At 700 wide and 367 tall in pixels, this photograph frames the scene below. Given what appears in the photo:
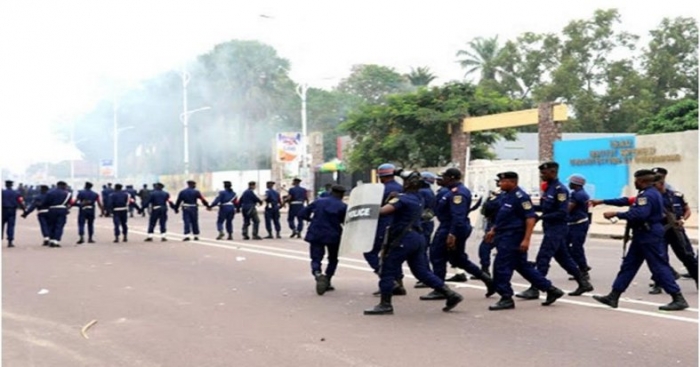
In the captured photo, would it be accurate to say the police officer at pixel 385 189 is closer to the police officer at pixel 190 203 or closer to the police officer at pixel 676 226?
the police officer at pixel 676 226

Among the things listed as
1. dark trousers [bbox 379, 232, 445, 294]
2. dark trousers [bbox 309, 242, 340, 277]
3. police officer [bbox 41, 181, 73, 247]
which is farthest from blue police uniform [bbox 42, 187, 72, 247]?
dark trousers [bbox 379, 232, 445, 294]

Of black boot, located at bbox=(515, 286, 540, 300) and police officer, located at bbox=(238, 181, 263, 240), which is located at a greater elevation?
police officer, located at bbox=(238, 181, 263, 240)

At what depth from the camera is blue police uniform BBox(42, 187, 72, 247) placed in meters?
18.6

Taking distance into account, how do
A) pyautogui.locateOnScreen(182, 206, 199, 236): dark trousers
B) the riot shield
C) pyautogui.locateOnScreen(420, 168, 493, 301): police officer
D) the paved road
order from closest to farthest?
the paved road → the riot shield → pyautogui.locateOnScreen(420, 168, 493, 301): police officer → pyautogui.locateOnScreen(182, 206, 199, 236): dark trousers

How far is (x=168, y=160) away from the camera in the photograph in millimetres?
72938

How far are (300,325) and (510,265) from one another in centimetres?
238

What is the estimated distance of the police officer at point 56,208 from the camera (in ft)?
61.0

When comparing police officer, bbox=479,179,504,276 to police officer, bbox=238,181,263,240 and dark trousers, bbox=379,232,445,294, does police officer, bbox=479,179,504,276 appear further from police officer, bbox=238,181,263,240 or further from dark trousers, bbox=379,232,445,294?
police officer, bbox=238,181,263,240

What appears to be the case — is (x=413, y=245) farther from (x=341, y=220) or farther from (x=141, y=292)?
(x=141, y=292)

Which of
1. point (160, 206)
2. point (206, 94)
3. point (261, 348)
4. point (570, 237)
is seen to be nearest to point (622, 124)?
point (206, 94)

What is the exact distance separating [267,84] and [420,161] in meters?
28.8

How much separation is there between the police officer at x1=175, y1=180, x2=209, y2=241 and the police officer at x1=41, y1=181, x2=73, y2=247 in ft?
8.39

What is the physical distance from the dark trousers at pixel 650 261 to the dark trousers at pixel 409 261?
6.41 feet

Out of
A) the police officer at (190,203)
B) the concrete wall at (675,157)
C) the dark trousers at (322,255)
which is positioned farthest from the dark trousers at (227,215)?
the concrete wall at (675,157)
